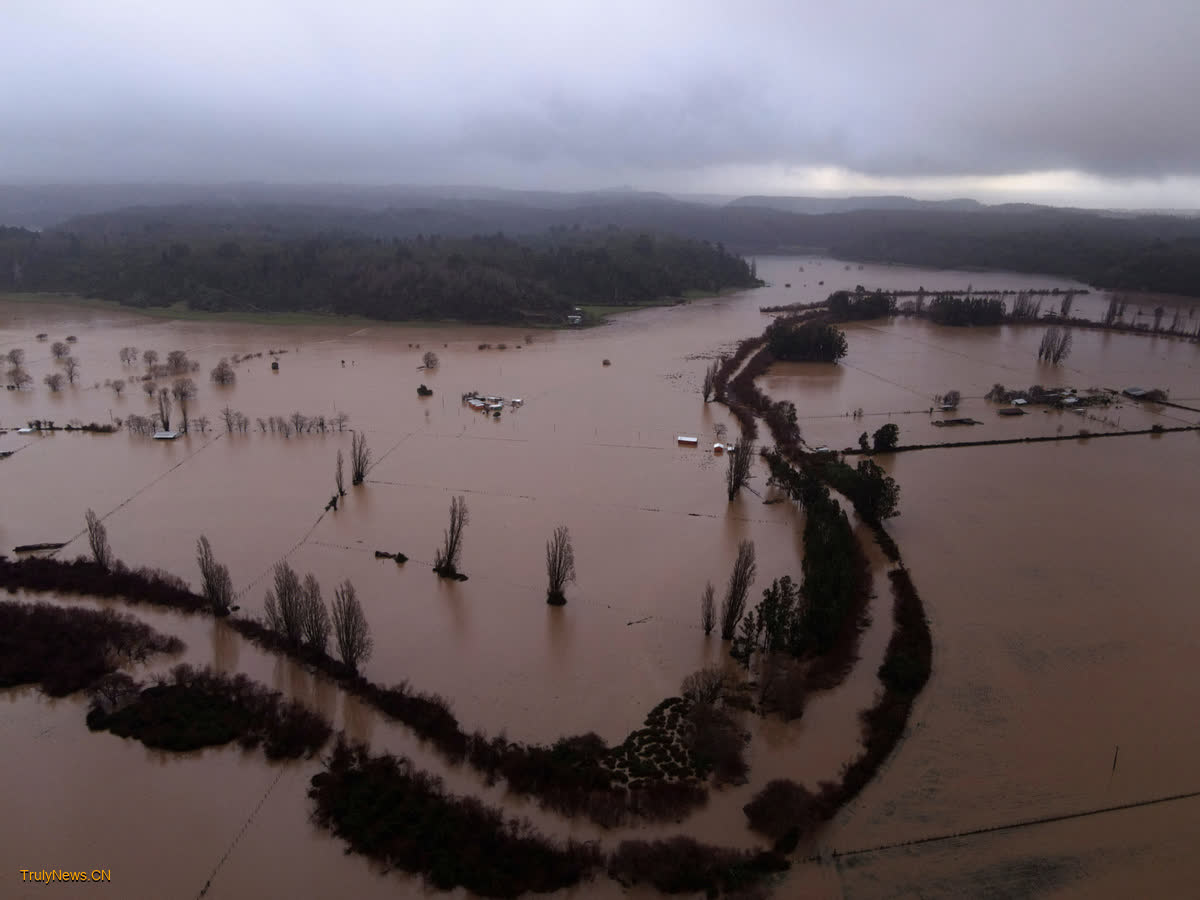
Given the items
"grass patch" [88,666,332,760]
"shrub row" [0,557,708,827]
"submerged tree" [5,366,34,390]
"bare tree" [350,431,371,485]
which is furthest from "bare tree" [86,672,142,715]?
"submerged tree" [5,366,34,390]

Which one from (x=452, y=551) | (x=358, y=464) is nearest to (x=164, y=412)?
(x=358, y=464)

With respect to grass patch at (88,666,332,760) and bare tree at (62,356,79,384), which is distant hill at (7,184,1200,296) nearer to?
bare tree at (62,356,79,384)

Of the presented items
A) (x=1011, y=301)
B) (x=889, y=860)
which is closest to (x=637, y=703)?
(x=889, y=860)

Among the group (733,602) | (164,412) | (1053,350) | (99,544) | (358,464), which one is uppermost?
(1053,350)

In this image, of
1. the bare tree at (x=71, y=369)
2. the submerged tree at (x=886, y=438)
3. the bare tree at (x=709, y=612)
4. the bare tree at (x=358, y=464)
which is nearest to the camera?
the bare tree at (x=709, y=612)

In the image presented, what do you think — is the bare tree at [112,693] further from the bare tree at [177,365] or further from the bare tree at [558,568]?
the bare tree at [177,365]

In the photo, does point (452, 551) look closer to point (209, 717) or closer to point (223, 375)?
point (209, 717)

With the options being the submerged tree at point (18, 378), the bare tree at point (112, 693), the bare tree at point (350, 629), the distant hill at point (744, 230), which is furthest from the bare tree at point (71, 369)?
the distant hill at point (744, 230)
